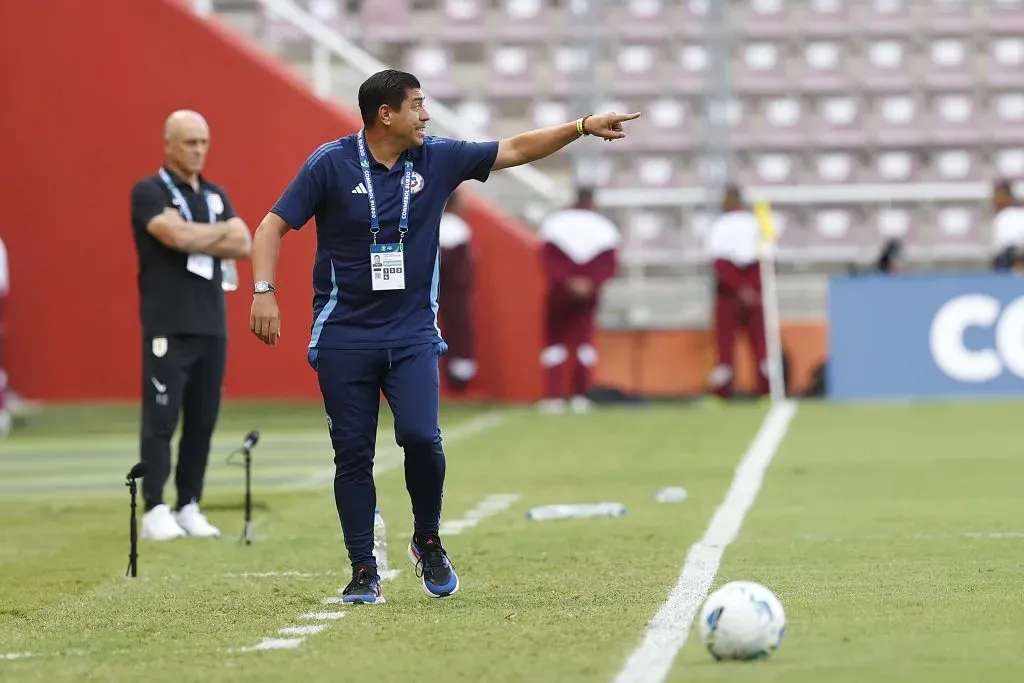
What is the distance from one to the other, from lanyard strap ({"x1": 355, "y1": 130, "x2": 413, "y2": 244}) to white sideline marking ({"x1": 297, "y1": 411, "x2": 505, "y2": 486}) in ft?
17.3

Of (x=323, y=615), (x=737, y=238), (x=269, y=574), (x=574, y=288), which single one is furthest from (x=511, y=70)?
(x=323, y=615)

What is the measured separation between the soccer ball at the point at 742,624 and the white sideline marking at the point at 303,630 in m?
1.40

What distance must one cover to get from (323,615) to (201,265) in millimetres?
3554

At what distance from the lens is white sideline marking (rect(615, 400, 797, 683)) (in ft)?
18.8

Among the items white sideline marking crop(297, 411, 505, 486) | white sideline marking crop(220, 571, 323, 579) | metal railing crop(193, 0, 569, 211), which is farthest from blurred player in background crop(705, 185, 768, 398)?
white sideline marking crop(220, 571, 323, 579)

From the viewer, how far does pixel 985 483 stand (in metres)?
12.1

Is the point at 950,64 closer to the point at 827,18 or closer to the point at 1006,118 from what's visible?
the point at 1006,118

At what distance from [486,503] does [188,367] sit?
198cm

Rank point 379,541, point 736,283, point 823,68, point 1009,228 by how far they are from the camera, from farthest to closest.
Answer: point 823,68, point 1009,228, point 736,283, point 379,541

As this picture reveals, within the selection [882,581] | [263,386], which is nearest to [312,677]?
[882,581]

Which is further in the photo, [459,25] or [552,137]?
[459,25]

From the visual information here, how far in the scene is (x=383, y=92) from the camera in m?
7.46

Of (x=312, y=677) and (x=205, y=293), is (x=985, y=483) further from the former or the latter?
(x=312, y=677)

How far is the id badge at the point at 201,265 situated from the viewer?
1034 cm
